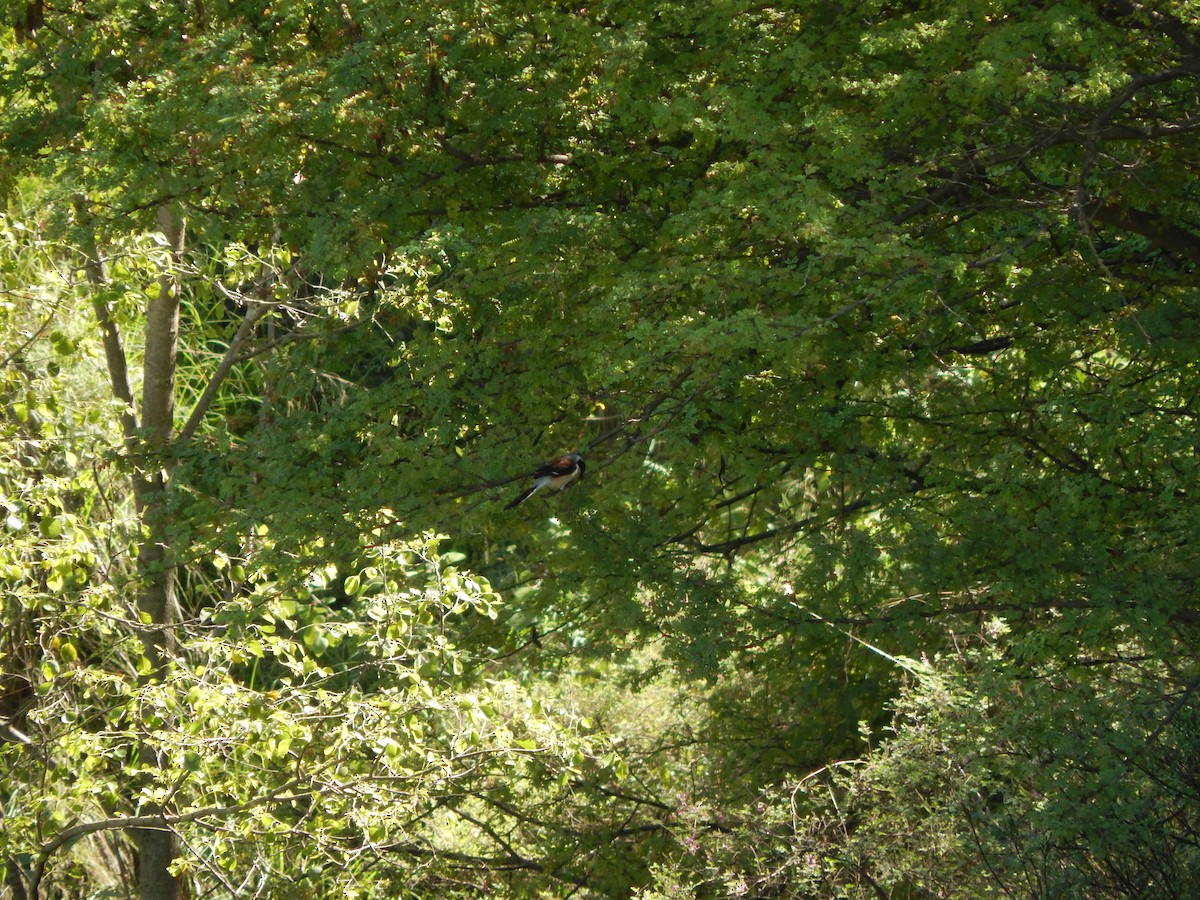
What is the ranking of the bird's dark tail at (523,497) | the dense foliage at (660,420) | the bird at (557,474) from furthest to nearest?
the bird's dark tail at (523,497)
the bird at (557,474)
the dense foliage at (660,420)

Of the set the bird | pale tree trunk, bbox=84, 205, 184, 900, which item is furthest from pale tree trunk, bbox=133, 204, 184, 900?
the bird

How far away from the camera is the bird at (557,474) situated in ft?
22.1

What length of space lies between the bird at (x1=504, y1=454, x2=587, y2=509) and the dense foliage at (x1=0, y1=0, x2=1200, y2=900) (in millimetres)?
128

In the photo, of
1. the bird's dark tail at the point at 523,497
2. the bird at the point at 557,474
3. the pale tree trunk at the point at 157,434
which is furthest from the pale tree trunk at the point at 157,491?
the bird at the point at 557,474

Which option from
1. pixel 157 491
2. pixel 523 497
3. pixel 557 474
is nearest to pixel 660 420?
pixel 557 474

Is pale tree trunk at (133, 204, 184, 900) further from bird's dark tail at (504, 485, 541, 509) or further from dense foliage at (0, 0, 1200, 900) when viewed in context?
bird's dark tail at (504, 485, 541, 509)

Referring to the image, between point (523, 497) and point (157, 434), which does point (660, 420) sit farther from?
point (157, 434)

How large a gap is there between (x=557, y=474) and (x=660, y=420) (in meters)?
0.60

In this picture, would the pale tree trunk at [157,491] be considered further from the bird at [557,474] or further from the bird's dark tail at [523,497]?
the bird at [557,474]

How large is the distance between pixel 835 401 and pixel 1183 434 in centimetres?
160

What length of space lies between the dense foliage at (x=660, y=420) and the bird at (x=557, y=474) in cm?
13

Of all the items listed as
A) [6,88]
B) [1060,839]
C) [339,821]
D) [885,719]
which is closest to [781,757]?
[885,719]

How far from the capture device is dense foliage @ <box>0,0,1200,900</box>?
5.60 metres

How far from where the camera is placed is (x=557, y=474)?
266 inches
